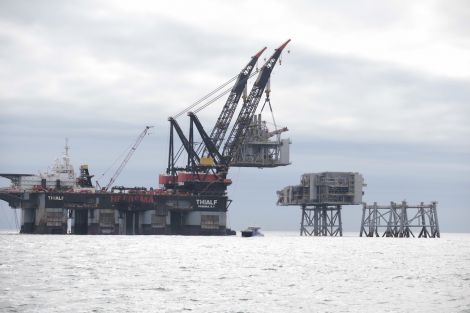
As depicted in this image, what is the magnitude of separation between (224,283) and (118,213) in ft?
382

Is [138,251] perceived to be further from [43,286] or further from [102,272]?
[43,286]

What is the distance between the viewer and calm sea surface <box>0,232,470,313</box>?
205ft

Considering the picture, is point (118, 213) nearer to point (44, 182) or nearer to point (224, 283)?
point (44, 182)

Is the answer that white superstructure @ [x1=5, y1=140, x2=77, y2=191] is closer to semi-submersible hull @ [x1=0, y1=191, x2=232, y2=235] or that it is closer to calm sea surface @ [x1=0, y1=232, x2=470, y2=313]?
semi-submersible hull @ [x1=0, y1=191, x2=232, y2=235]

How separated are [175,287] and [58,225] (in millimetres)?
116945

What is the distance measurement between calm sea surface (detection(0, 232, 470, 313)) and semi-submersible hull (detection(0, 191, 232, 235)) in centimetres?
7001

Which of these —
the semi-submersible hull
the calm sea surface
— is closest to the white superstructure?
the semi-submersible hull

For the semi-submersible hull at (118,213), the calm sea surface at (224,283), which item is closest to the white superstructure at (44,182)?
the semi-submersible hull at (118,213)

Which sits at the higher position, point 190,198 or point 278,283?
point 190,198

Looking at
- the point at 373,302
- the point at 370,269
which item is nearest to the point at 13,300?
the point at 373,302

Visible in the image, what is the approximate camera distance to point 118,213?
19250 cm

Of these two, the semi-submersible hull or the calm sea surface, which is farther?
the semi-submersible hull

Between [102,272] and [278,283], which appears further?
→ [102,272]

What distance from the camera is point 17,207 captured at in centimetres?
19425
